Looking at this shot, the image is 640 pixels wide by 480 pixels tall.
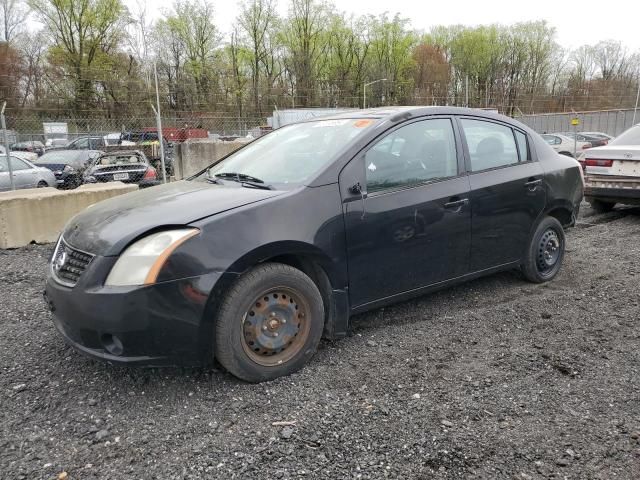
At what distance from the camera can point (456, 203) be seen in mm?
3779

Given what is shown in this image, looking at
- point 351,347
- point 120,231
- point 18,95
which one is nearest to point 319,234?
point 351,347

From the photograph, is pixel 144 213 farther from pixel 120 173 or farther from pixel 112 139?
pixel 112 139

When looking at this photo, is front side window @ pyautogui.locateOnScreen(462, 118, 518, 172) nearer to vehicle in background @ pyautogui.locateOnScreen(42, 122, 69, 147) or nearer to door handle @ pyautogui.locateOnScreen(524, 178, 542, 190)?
door handle @ pyautogui.locateOnScreen(524, 178, 542, 190)

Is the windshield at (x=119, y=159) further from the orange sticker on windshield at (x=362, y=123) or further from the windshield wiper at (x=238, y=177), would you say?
the orange sticker on windshield at (x=362, y=123)

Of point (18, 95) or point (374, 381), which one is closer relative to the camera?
point (374, 381)

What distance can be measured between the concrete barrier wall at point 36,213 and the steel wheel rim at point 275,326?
5051mm

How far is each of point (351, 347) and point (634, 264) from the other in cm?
356

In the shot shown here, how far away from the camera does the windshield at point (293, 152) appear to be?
11.1 feet

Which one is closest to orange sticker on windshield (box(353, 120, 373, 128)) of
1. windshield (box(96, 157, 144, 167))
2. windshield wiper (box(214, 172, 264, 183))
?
windshield wiper (box(214, 172, 264, 183))

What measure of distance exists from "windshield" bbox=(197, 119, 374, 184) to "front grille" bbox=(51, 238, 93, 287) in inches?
47.5

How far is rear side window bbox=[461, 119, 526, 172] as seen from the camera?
404 centimetres

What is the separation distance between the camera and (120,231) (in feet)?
9.15

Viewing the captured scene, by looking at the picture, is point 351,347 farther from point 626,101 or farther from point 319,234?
point 626,101

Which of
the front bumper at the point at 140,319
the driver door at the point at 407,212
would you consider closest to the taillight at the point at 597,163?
the driver door at the point at 407,212
